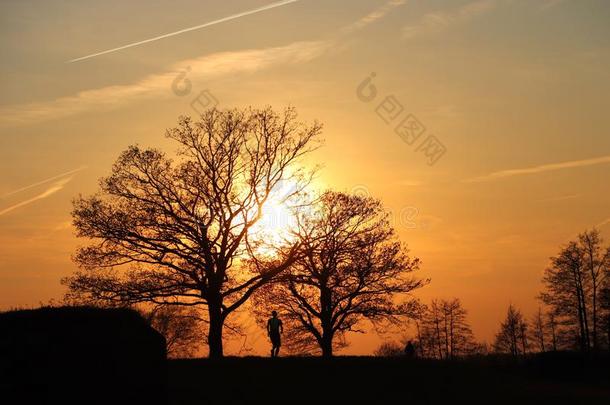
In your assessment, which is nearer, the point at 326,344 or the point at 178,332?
the point at 326,344

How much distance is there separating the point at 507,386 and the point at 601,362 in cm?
1465

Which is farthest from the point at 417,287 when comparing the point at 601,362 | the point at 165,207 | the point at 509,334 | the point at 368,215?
the point at 509,334

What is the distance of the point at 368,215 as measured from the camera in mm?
51188

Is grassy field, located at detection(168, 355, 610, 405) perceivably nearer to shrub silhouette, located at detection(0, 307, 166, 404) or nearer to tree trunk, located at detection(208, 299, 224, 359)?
shrub silhouette, located at detection(0, 307, 166, 404)

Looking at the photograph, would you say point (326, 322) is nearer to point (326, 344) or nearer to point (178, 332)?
point (326, 344)

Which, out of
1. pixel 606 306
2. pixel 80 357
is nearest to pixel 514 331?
pixel 606 306

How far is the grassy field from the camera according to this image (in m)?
26.9

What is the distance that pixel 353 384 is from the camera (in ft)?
98.5

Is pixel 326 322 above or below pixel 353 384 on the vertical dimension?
above

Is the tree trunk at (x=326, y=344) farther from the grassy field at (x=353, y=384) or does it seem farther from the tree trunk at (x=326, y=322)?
the grassy field at (x=353, y=384)

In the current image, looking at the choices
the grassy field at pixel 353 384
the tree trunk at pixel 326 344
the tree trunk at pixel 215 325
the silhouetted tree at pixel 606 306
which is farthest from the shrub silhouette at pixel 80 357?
the silhouetted tree at pixel 606 306

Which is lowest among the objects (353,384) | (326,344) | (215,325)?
(353,384)

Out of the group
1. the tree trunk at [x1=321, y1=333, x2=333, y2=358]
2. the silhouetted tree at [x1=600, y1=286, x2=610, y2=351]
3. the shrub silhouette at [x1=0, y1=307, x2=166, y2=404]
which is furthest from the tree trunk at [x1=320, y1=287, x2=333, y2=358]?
the shrub silhouette at [x1=0, y1=307, x2=166, y2=404]

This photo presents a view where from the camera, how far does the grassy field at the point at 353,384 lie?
2692cm
